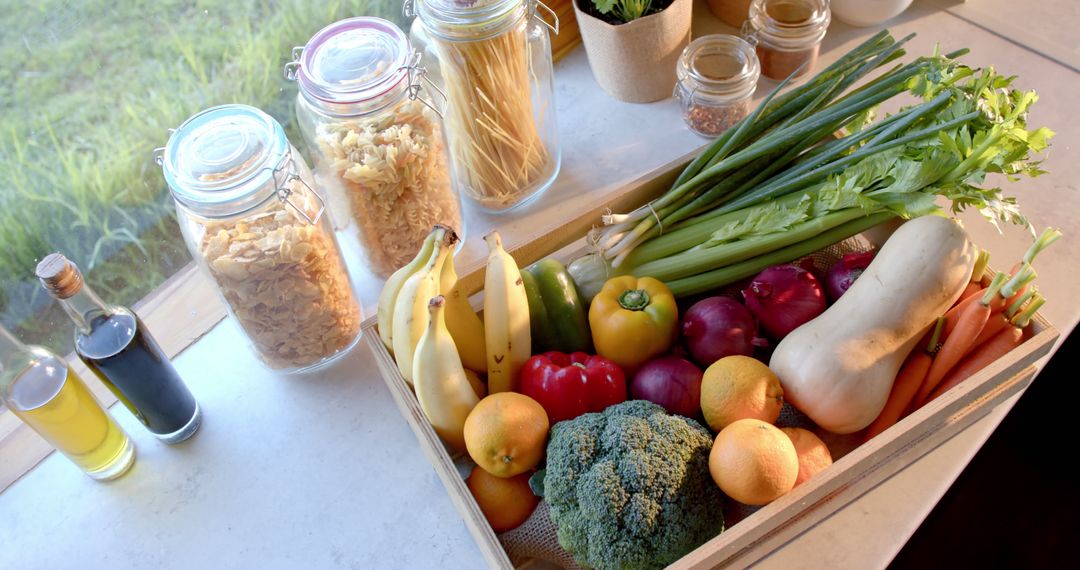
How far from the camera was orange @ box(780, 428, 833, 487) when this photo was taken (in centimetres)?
71

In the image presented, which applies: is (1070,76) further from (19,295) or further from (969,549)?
(19,295)

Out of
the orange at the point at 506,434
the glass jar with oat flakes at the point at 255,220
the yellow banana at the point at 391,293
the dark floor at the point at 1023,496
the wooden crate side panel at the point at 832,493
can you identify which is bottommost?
the dark floor at the point at 1023,496

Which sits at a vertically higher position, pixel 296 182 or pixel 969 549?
pixel 296 182

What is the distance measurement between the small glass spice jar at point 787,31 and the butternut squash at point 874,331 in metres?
0.41

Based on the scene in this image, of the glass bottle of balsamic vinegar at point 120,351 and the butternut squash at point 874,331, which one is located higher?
the glass bottle of balsamic vinegar at point 120,351

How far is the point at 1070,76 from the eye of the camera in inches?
44.4

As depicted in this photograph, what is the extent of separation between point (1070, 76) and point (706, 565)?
0.92 m

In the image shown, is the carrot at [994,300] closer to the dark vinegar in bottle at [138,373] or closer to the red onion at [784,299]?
the red onion at [784,299]

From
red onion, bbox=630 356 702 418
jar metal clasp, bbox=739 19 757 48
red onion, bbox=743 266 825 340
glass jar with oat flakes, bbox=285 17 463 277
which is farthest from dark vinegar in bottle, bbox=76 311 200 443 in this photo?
jar metal clasp, bbox=739 19 757 48

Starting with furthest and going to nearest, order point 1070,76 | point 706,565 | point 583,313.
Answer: point 1070,76
point 583,313
point 706,565

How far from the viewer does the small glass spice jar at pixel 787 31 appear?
110 centimetres

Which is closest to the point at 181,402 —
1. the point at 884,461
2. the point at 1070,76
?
the point at 884,461

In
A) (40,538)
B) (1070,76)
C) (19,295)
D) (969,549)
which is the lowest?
(969,549)

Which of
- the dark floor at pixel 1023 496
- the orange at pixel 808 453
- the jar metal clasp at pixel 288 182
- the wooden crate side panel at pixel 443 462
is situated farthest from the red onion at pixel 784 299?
the dark floor at pixel 1023 496
